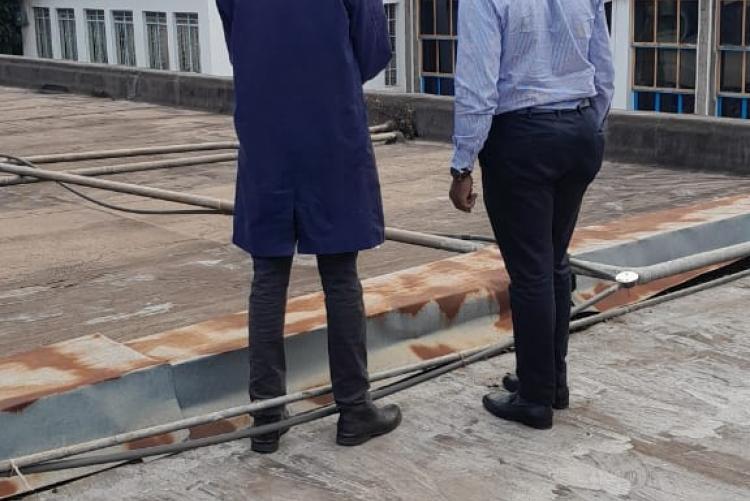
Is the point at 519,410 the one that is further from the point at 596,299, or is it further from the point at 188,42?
the point at 188,42

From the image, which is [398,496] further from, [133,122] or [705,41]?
[705,41]

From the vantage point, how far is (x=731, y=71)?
28.8 meters

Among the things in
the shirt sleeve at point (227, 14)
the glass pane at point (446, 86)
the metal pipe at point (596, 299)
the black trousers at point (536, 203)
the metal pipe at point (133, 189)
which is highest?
the shirt sleeve at point (227, 14)

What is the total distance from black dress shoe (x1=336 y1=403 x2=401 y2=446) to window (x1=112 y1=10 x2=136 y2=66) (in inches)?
1364

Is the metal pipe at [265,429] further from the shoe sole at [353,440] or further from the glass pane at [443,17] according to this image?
the glass pane at [443,17]

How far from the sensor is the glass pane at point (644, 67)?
3027 centimetres

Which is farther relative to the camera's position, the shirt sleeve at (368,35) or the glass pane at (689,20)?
the glass pane at (689,20)

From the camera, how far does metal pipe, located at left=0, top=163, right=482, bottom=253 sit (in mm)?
5832

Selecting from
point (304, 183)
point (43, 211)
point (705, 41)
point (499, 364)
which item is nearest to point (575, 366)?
point (499, 364)

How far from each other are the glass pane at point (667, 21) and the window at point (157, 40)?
14.1 metres

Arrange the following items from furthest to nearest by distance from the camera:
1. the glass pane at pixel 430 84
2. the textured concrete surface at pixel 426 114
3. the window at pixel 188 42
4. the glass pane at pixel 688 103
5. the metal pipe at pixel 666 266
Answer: the glass pane at pixel 430 84, the window at pixel 188 42, the glass pane at pixel 688 103, the textured concrete surface at pixel 426 114, the metal pipe at pixel 666 266

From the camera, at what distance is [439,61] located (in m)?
36.3

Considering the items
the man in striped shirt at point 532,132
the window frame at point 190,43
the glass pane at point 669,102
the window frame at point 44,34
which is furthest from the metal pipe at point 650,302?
the window frame at point 44,34

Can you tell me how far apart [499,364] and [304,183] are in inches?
51.8
